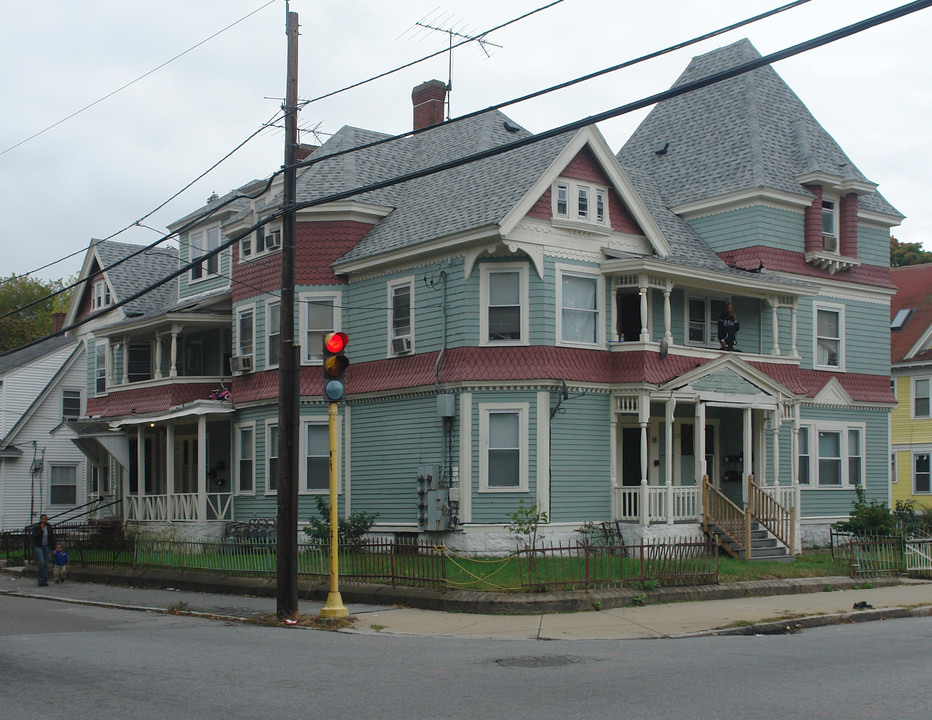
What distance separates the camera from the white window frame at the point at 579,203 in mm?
24906

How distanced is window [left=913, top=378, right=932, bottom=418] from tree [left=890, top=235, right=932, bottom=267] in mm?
23205

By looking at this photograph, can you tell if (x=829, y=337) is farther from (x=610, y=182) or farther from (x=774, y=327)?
(x=610, y=182)

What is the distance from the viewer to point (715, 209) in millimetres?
30219

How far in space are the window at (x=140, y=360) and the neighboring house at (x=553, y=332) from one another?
0.09 meters

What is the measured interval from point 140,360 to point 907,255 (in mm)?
49307

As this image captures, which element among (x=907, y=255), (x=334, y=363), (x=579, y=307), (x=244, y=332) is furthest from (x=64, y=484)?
(x=907, y=255)

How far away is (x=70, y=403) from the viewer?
1767 inches

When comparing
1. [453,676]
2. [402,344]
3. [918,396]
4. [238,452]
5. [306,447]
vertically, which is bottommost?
[453,676]

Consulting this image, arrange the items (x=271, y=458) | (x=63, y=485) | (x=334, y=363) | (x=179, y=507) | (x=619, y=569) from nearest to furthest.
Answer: (x=334, y=363)
(x=619, y=569)
(x=271, y=458)
(x=179, y=507)
(x=63, y=485)

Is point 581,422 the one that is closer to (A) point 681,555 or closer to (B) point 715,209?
(A) point 681,555

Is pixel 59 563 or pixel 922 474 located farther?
pixel 922 474

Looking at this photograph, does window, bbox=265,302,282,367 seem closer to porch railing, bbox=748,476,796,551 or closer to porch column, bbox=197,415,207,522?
porch column, bbox=197,415,207,522

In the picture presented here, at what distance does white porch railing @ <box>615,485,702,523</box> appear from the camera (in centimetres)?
2472

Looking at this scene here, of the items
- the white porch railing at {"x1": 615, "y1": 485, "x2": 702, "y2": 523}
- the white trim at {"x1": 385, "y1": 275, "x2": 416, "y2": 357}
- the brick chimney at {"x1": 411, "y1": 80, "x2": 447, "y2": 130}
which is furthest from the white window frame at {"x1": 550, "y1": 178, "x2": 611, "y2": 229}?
the brick chimney at {"x1": 411, "y1": 80, "x2": 447, "y2": 130}
